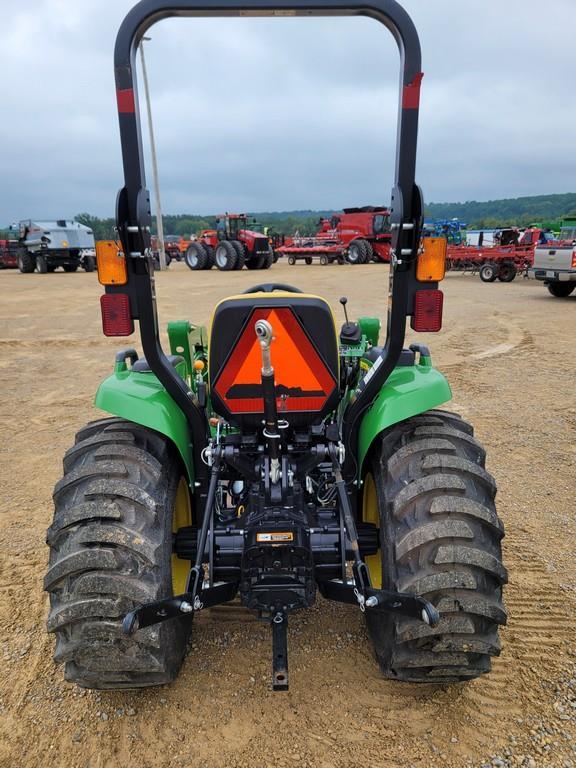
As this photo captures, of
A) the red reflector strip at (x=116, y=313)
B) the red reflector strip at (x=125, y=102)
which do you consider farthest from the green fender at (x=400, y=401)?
the red reflector strip at (x=125, y=102)

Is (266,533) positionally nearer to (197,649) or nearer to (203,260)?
(197,649)

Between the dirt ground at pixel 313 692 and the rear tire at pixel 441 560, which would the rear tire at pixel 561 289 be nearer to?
the dirt ground at pixel 313 692

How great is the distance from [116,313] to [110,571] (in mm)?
1020

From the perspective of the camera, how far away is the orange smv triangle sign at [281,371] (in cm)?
241

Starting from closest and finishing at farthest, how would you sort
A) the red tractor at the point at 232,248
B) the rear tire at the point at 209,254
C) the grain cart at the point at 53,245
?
1. the red tractor at the point at 232,248
2. the grain cart at the point at 53,245
3. the rear tire at the point at 209,254

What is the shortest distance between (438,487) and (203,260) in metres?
26.1

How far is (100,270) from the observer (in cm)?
224

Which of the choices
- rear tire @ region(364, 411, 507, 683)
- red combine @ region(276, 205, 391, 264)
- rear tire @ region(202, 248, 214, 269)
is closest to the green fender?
rear tire @ region(364, 411, 507, 683)

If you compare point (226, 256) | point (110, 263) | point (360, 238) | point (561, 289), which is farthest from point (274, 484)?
point (360, 238)

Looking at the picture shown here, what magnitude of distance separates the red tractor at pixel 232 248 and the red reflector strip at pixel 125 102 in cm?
2331

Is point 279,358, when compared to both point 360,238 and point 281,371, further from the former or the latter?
point 360,238

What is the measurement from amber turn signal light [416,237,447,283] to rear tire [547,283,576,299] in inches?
603

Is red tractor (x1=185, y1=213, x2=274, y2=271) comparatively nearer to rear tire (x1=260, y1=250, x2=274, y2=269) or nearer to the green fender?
rear tire (x1=260, y1=250, x2=274, y2=269)

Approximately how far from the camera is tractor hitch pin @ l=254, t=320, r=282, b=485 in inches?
78.1
